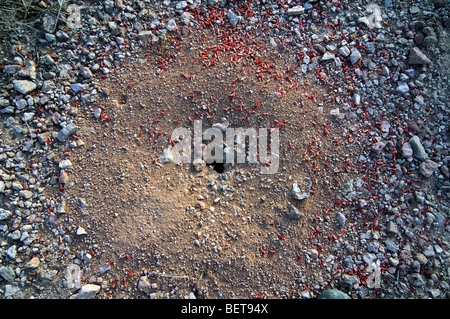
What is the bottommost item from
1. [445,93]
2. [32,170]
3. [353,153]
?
[32,170]

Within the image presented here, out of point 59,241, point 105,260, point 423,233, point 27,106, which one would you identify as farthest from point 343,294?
point 27,106

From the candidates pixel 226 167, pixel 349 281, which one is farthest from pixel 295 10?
pixel 349 281

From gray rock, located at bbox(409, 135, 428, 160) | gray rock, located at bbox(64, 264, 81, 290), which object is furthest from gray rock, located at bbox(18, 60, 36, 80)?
gray rock, located at bbox(409, 135, 428, 160)

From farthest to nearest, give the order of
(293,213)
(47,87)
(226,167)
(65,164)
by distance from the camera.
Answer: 1. (47,87)
2. (226,167)
3. (65,164)
4. (293,213)

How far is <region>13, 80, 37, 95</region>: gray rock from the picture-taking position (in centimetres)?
382

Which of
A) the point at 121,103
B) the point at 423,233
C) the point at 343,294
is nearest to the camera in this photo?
the point at 343,294

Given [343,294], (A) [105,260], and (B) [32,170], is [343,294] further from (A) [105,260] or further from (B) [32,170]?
(B) [32,170]

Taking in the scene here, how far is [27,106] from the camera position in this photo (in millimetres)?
3838

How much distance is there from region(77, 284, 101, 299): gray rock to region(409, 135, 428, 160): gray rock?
4086 millimetres

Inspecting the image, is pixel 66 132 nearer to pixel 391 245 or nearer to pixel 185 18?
pixel 185 18

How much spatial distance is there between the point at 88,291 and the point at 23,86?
8.59 feet

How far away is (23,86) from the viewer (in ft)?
12.5

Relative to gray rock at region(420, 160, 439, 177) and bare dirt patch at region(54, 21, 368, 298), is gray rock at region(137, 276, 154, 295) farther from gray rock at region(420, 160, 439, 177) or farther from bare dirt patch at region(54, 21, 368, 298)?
gray rock at region(420, 160, 439, 177)
